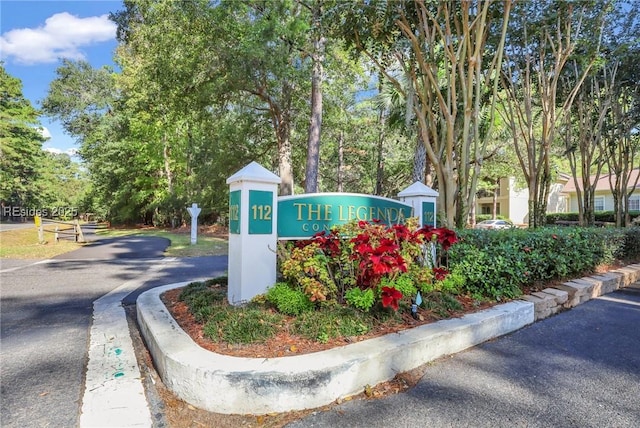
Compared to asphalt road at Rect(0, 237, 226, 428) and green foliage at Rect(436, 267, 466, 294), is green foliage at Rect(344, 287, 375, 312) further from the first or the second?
asphalt road at Rect(0, 237, 226, 428)

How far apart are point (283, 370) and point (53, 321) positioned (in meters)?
3.48

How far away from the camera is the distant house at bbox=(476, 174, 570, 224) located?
105 ft

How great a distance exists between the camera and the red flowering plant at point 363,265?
3.11 m

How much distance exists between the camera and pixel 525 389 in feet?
8.22

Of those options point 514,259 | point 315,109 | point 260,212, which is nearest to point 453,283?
point 514,259

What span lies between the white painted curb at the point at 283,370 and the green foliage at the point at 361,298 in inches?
12.8

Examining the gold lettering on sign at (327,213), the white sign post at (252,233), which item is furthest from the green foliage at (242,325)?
the gold lettering on sign at (327,213)

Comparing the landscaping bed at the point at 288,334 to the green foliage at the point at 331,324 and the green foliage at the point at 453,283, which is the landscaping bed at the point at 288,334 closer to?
the green foliage at the point at 331,324

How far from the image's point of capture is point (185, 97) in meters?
11.9

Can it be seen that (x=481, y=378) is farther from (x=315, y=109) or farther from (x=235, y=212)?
(x=315, y=109)

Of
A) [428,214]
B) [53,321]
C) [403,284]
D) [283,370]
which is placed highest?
[428,214]

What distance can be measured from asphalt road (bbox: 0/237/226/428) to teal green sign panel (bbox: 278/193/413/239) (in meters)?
2.21

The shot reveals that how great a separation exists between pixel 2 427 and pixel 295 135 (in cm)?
1429

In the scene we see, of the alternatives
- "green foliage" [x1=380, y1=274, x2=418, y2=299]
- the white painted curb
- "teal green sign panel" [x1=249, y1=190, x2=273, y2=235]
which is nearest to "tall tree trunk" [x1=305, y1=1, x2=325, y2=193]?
"teal green sign panel" [x1=249, y1=190, x2=273, y2=235]
